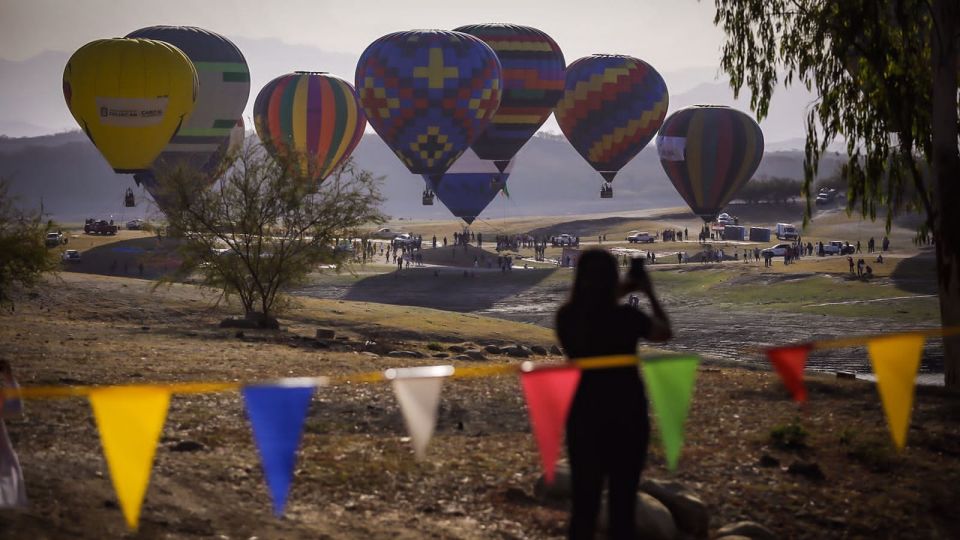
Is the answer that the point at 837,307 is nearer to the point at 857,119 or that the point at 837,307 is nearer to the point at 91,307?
the point at 91,307

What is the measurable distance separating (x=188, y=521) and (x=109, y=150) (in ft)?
168

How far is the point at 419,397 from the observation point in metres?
9.24

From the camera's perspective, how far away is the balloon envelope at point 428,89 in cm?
6925

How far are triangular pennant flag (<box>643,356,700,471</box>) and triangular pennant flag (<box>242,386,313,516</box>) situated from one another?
2538mm

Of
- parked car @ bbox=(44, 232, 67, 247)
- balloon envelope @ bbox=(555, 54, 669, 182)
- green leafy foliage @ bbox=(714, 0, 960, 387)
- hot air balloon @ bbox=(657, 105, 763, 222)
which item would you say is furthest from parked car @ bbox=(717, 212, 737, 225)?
green leafy foliage @ bbox=(714, 0, 960, 387)

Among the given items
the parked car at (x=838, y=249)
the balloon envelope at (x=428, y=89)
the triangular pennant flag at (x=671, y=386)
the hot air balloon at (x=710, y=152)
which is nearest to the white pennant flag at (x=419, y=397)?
the triangular pennant flag at (x=671, y=386)

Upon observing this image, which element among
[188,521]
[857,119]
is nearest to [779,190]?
[857,119]

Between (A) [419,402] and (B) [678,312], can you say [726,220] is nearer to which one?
(B) [678,312]

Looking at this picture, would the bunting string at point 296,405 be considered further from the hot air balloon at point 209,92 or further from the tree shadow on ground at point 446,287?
Result: the hot air balloon at point 209,92

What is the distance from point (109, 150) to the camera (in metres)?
60.7

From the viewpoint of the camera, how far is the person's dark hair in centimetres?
892

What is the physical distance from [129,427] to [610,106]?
3106 inches

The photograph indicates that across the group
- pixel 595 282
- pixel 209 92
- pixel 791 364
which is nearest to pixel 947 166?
pixel 791 364

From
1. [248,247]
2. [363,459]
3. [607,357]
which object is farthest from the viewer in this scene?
[248,247]
